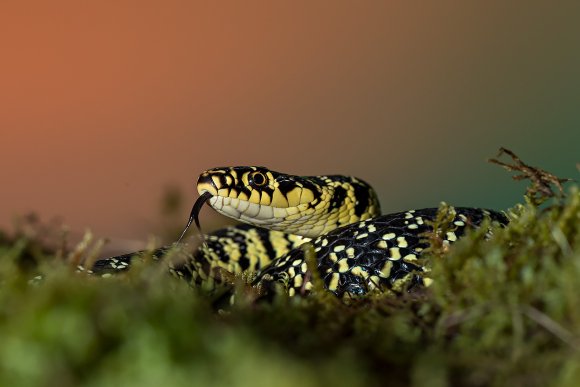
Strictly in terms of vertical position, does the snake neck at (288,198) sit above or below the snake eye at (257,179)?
below

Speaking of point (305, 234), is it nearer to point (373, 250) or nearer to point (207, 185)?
point (207, 185)

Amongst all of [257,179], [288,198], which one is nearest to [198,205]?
[257,179]

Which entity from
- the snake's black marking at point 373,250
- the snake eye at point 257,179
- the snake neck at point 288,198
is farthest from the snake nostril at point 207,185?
the snake's black marking at point 373,250

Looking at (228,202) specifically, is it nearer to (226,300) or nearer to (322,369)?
(226,300)

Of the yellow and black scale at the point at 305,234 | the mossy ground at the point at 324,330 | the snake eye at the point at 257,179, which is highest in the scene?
the mossy ground at the point at 324,330

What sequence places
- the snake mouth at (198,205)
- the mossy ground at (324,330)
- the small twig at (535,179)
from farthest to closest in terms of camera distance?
the snake mouth at (198,205), the small twig at (535,179), the mossy ground at (324,330)

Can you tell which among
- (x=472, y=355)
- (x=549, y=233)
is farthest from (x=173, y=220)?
(x=472, y=355)

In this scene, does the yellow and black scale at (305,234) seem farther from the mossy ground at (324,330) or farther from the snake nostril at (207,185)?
the mossy ground at (324,330)
